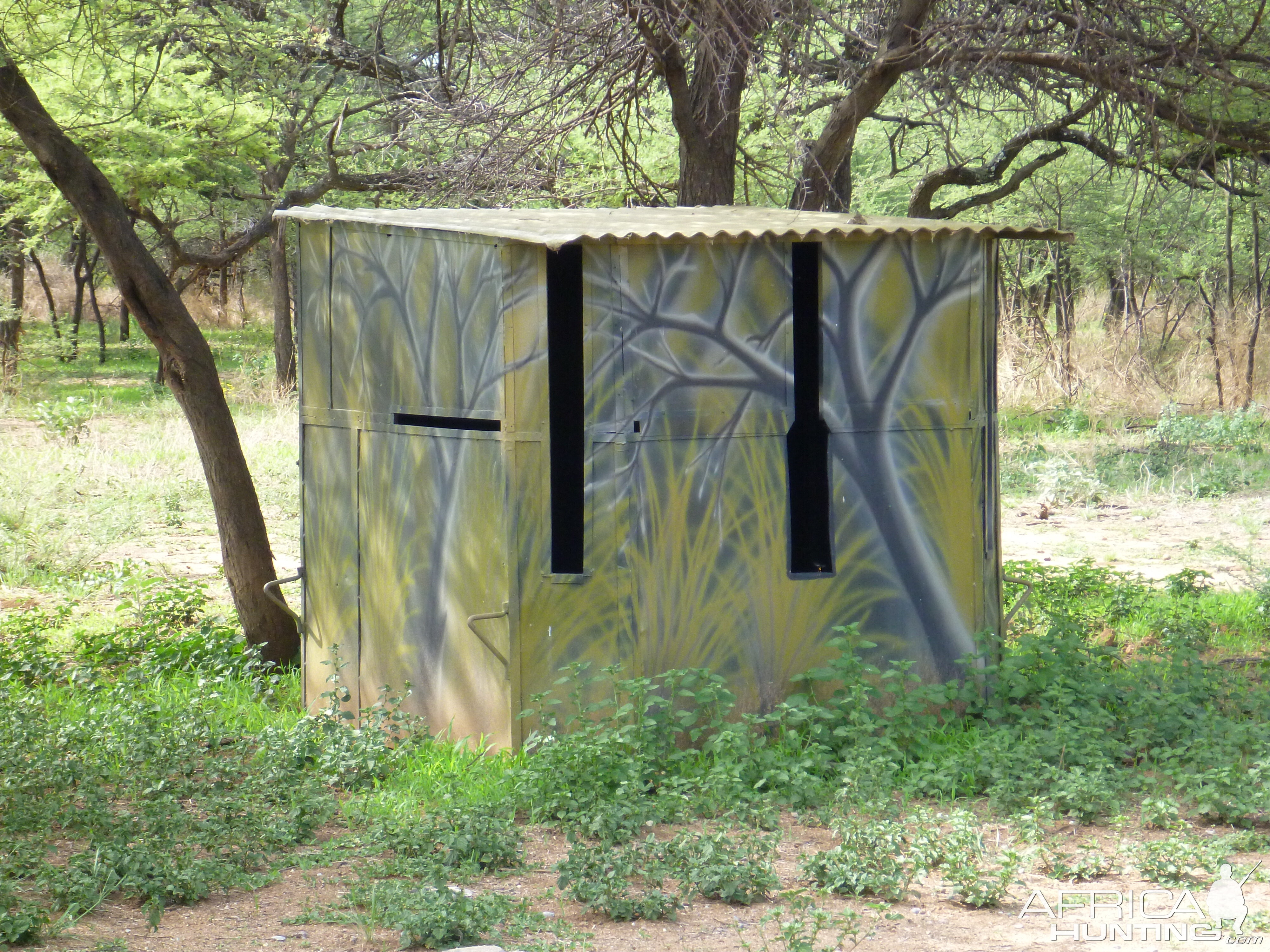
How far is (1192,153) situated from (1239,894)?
7579 mm

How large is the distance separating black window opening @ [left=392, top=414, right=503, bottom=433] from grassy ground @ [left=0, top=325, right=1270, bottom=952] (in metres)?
1.22

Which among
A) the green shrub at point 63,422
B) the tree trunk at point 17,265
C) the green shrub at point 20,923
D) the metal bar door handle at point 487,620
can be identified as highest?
the tree trunk at point 17,265

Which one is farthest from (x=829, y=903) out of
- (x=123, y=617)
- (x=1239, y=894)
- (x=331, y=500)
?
(x=123, y=617)

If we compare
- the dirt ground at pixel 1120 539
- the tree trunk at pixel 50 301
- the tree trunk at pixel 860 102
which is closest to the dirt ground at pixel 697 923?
the tree trunk at pixel 860 102

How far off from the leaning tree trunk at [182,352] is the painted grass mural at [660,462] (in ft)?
5.90

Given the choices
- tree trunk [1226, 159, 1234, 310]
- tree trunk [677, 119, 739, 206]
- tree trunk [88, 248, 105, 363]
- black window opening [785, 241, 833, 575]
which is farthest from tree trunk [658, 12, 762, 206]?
tree trunk [88, 248, 105, 363]

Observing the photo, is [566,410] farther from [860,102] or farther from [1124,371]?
[1124,371]

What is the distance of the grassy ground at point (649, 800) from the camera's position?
3.94 metres

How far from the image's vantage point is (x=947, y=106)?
8953mm

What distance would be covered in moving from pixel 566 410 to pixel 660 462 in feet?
2.94

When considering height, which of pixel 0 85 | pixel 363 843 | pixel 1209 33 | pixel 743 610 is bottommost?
pixel 363 843

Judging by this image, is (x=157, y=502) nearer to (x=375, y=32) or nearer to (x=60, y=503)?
(x=60, y=503)

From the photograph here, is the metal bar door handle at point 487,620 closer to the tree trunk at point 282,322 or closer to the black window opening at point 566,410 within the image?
the black window opening at point 566,410

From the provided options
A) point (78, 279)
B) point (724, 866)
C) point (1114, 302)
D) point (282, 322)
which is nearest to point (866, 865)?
point (724, 866)
